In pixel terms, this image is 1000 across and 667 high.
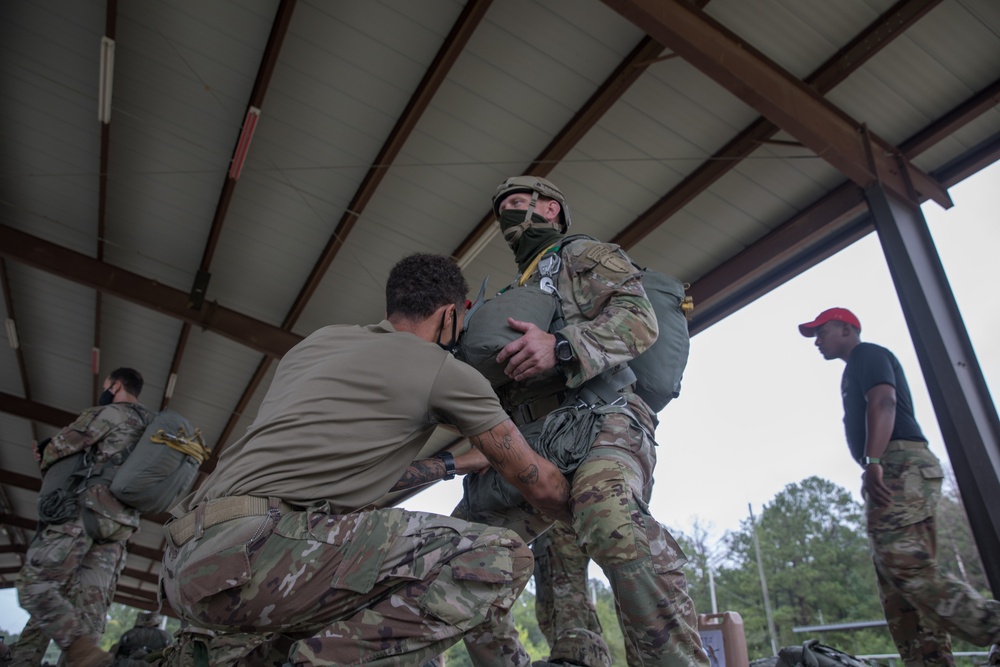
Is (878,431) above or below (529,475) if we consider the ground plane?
above

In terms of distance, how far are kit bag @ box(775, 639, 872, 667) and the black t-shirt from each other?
3.80 feet

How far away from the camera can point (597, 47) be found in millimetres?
5621

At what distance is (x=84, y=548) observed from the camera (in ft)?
14.7

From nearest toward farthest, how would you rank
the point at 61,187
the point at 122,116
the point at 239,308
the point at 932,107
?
the point at 932,107 → the point at 122,116 → the point at 61,187 → the point at 239,308

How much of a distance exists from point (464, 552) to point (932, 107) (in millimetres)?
5531

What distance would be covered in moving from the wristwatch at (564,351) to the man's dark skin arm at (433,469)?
0.49 m

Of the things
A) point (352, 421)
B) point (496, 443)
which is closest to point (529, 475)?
point (496, 443)

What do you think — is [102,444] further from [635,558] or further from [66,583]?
[635,558]

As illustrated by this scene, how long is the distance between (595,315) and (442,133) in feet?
15.5

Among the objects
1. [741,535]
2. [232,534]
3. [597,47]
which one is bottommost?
[232,534]

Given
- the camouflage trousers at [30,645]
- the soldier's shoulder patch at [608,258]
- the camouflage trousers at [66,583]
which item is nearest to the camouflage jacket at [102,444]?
the camouflage trousers at [66,583]

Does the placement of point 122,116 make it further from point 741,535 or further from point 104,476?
point 741,535

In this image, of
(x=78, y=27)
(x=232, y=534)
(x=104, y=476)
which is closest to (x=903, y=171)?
(x=232, y=534)

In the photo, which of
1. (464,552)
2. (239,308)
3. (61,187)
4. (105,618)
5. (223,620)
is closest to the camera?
(223,620)
